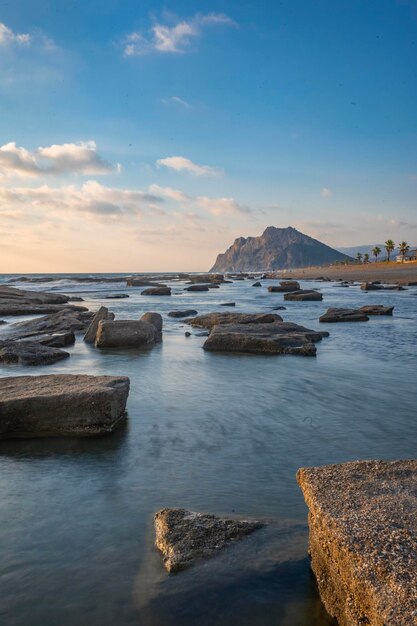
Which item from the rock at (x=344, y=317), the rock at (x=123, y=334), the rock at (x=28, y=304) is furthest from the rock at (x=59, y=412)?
the rock at (x=28, y=304)

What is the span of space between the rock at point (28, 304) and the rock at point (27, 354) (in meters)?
14.0

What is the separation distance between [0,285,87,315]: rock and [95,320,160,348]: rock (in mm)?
12436

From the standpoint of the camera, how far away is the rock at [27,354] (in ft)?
39.1

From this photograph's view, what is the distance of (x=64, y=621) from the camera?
321 cm

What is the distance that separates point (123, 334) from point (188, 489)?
10.2 m

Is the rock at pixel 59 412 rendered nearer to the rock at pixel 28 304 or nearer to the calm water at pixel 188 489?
the calm water at pixel 188 489

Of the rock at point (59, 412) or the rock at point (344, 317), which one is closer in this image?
the rock at point (59, 412)

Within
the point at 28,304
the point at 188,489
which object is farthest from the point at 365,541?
the point at 28,304

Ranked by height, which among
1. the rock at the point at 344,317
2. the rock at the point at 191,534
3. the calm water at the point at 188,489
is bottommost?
the calm water at the point at 188,489

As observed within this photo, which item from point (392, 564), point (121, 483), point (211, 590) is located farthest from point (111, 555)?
point (392, 564)

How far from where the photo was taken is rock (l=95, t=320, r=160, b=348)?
14.7 meters

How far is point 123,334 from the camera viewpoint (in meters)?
14.9

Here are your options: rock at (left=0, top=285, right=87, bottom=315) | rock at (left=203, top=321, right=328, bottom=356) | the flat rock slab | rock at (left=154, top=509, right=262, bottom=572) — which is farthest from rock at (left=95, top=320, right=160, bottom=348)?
rock at (left=0, top=285, right=87, bottom=315)

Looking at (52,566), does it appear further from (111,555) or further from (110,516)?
(110,516)
